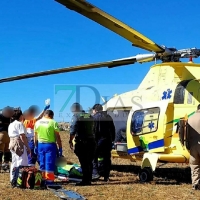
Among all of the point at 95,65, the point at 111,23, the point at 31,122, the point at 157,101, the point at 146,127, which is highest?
the point at 111,23

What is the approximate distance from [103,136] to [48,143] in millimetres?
1527

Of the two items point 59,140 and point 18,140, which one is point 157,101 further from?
point 18,140

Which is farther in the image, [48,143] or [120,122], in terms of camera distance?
[120,122]

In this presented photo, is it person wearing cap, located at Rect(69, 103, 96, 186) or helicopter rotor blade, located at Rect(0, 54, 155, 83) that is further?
helicopter rotor blade, located at Rect(0, 54, 155, 83)

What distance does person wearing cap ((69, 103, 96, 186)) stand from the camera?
8.52 meters

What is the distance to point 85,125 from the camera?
8.57 meters

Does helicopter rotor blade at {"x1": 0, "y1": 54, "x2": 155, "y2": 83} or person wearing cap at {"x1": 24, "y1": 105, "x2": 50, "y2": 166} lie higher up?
helicopter rotor blade at {"x1": 0, "y1": 54, "x2": 155, "y2": 83}

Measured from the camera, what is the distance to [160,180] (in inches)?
378

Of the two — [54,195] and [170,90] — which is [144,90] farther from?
[54,195]

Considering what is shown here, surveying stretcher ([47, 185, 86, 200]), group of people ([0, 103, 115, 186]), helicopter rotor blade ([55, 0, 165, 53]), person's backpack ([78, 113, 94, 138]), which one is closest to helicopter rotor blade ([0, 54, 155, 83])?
helicopter rotor blade ([55, 0, 165, 53])

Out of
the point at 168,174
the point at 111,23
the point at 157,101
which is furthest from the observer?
the point at 168,174

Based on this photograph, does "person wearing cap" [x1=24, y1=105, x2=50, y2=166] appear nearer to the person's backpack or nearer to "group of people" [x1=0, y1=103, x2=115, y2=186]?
"group of people" [x1=0, y1=103, x2=115, y2=186]

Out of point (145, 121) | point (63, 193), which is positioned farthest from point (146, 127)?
point (63, 193)

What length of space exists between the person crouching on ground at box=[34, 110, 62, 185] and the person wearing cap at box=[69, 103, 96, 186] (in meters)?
0.38
